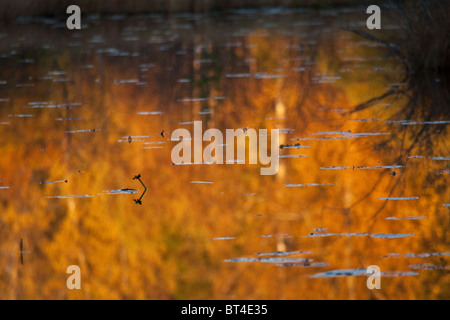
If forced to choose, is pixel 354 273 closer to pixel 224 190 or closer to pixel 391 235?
pixel 391 235

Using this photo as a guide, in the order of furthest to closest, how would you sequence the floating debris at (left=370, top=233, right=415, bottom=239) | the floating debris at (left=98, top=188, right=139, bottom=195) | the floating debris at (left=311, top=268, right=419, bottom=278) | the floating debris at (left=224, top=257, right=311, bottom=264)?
the floating debris at (left=98, top=188, right=139, bottom=195) < the floating debris at (left=370, top=233, right=415, bottom=239) < the floating debris at (left=224, top=257, right=311, bottom=264) < the floating debris at (left=311, top=268, right=419, bottom=278)

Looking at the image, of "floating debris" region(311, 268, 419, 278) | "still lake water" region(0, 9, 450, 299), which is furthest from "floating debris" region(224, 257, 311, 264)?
"floating debris" region(311, 268, 419, 278)

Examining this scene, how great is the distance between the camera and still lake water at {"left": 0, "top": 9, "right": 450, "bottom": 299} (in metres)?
2.81

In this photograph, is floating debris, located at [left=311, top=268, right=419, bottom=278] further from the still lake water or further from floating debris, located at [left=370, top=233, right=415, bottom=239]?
floating debris, located at [left=370, top=233, right=415, bottom=239]

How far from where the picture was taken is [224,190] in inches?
148

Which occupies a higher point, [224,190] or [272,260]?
[224,190]

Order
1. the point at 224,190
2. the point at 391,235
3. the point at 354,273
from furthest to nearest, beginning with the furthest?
the point at 224,190 → the point at 391,235 → the point at 354,273

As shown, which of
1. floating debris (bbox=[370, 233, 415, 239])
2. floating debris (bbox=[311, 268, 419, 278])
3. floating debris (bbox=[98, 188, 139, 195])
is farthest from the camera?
floating debris (bbox=[98, 188, 139, 195])

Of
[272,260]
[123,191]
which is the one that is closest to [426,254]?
[272,260]

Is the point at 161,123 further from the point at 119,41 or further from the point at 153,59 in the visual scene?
the point at 119,41

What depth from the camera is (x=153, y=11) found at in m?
14.6

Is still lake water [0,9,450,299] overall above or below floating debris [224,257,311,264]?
above

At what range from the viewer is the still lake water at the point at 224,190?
281cm

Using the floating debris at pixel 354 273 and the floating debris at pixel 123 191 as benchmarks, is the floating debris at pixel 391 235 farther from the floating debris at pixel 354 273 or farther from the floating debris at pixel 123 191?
the floating debris at pixel 123 191
